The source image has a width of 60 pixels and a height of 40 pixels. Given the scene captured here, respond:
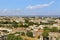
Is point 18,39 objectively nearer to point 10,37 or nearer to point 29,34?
point 10,37

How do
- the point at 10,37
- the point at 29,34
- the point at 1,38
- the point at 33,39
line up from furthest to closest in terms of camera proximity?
the point at 29,34 < the point at 33,39 < the point at 10,37 < the point at 1,38

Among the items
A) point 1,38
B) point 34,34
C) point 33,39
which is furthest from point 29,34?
point 1,38

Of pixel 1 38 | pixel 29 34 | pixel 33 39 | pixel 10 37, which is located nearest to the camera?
pixel 1 38

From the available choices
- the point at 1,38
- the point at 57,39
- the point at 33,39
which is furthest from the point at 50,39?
the point at 1,38

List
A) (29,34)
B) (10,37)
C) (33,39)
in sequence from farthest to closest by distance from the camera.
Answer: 1. (29,34)
2. (33,39)
3. (10,37)

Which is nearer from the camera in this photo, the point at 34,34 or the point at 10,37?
the point at 10,37

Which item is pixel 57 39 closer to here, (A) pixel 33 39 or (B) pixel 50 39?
(B) pixel 50 39

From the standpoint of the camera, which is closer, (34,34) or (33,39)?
(33,39)

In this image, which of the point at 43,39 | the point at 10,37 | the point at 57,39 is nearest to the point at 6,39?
the point at 10,37
